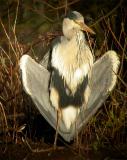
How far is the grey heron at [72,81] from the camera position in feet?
19.7

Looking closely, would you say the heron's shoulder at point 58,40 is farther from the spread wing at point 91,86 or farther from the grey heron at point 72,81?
the spread wing at point 91,86

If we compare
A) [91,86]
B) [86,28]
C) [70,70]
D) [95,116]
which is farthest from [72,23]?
[95,116]

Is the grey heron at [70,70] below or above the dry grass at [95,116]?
above

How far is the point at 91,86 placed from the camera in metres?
6.17

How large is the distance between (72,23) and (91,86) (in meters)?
0.55

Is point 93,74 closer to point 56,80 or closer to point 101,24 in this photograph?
point 56,80

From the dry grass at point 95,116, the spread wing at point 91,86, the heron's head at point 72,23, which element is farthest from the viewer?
the dry grass at point 95,116

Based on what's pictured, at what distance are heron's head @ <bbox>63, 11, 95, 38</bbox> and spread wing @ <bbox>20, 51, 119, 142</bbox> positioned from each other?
304 millimetres

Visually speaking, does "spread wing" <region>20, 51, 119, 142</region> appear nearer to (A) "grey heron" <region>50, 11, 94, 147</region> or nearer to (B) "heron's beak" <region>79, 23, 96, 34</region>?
(A) "grey heron" <region>50, 11, 94, 147</region>

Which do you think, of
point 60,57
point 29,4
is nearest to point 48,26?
Result: point 29,4

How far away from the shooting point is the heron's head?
6.01 metres

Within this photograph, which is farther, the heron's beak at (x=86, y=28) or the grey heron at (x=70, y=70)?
the grey heron at (x=70, y=70)

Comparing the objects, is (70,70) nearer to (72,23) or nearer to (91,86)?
(91,86)

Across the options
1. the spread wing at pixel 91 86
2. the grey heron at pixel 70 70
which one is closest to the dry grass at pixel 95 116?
the spread wing at pixel 91 86
